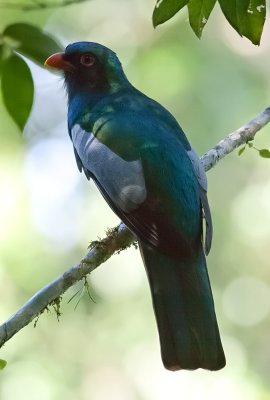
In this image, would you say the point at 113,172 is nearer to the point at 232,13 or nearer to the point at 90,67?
the point at 90,67

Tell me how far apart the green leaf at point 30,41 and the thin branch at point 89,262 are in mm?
780

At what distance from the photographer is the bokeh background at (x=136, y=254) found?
7336mm

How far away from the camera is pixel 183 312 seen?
11.4 feet

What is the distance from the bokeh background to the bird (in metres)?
3.35

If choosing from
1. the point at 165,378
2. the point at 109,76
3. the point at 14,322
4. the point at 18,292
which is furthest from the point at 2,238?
the point at 14,322

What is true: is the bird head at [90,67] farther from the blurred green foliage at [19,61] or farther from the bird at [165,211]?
the blurred green foliage at [19,61]

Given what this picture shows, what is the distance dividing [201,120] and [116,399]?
8.27 feet

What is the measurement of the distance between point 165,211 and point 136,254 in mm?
4829

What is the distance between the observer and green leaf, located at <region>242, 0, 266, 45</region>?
2529mm

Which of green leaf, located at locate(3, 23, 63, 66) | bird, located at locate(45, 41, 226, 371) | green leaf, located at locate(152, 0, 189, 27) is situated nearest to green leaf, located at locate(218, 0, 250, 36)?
green leaf, located at locate(152, 0, 189, 27)

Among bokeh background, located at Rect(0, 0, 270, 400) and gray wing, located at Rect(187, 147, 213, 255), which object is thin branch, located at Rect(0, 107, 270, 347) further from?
bokeh background, located at Rect(0, 0, 270, 400)

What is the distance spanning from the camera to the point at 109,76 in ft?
14.9

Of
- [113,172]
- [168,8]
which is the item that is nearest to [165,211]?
[113,172]

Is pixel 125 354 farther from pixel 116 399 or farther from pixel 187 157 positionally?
pixel 187 157
